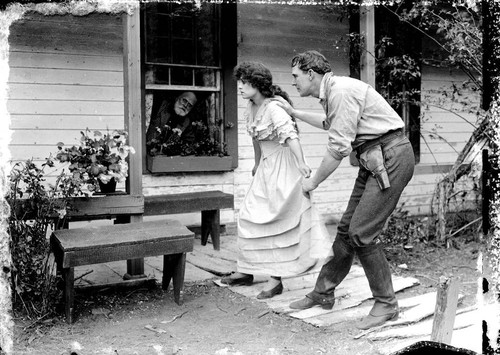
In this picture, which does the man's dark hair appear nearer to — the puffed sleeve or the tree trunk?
the puffed sleeve

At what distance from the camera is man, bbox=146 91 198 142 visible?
7.45 metres

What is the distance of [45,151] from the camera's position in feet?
22.0

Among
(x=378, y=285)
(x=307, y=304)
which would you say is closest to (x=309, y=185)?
(x=378, y=285)

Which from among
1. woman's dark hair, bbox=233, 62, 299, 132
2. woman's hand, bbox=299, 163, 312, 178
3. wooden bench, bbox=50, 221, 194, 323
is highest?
woman's dark hair, bbox=233, 62, 299, 132

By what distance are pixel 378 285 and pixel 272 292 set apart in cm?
111

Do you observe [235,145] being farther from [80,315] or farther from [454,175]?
[80,315]

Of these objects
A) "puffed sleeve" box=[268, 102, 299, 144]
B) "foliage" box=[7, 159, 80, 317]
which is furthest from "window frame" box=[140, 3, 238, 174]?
"foliage" box=[7, 159, 80, 317]

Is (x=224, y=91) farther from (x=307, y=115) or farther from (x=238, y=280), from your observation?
(x=238, y=280)

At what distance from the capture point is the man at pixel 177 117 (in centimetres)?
745

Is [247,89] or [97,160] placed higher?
[247,89]

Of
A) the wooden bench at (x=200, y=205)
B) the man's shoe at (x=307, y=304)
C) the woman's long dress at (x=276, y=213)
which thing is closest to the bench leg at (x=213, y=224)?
the wooden bench at (x=200, y=205)

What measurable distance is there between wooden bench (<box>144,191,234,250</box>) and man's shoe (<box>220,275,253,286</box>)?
1463 mm

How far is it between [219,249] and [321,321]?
2.64 m

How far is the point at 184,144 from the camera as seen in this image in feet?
24.8
